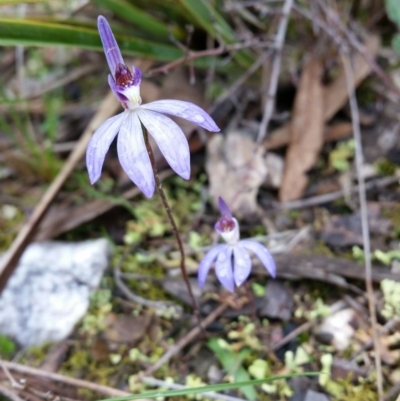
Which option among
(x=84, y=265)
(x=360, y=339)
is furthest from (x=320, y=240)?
(x=84, y=265)

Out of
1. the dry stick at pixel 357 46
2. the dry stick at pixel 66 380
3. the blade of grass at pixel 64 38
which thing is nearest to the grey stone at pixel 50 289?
the dry stick at pixel 66 380

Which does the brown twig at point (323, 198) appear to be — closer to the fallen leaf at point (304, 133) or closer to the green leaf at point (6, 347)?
the fallen leaf at point (304, 133)

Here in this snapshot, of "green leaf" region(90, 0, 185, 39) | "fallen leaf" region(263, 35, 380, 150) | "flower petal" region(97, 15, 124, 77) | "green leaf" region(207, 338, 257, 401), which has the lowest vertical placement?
"green leaf" region(207, 338, 257, 401)

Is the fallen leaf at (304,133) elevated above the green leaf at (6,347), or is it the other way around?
the fallen leaf at (304,133)

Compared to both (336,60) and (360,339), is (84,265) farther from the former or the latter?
(336,60)

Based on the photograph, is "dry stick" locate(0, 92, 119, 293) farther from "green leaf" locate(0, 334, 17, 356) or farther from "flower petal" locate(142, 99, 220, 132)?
"flower petal" locate(142, 99, 220, 132)

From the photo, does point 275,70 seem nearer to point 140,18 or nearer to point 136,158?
point 140,18

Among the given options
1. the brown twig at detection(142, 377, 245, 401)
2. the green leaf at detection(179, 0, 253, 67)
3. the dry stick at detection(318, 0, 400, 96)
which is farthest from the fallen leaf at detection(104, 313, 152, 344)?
the dry stick at detection(318, 0, 400, 96)
